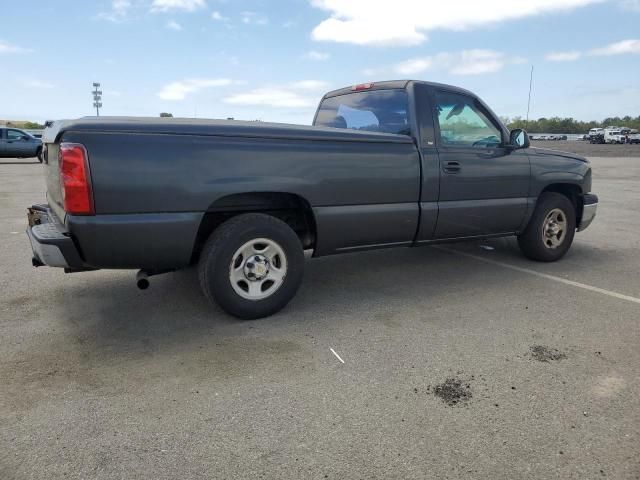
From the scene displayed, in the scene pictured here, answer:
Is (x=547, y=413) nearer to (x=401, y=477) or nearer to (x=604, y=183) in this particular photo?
(x=401, y=477)

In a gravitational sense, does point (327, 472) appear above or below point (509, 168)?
below

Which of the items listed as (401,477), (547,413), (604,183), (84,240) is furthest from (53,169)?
(604,183)

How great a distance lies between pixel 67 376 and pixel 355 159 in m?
2.46

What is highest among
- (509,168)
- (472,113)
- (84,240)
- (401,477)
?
(472,113)

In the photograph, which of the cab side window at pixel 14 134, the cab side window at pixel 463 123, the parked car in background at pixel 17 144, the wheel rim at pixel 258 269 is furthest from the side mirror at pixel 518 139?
the cab side window at pixel 14 134

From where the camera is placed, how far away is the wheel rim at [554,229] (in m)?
5.44

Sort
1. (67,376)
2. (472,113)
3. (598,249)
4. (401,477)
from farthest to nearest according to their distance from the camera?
(598,249) < (472,113) < (67,376) < (401,477)

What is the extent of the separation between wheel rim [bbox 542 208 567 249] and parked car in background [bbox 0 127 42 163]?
2055 cm

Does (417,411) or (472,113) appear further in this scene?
(472,113)

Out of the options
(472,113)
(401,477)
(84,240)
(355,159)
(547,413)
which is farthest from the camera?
(472,113)

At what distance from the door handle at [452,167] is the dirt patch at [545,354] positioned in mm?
1756

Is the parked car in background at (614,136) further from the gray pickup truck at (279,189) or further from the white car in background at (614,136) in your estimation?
the gray pickup truck at (279,189)

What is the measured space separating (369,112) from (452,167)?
3.30ft

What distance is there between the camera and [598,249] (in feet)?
20.7
